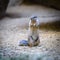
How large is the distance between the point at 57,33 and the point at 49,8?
1441mm

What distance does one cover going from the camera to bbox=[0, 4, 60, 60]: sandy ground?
5.99ft

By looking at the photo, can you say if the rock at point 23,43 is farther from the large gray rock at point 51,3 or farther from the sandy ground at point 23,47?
the large gray rock at point 51,3

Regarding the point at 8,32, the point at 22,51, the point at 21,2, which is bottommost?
the point at 22,51

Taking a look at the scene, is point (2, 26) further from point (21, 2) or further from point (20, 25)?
point (21, 2)

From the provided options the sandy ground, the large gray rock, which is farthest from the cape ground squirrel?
the large gray rock

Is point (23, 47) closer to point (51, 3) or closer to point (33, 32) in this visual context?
point (33, 32)

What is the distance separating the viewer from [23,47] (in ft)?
6.98

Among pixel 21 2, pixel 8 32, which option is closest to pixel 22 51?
pixel 8 32

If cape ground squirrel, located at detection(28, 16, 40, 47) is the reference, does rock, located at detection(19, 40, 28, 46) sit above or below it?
below

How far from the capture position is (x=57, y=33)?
2.54 metres

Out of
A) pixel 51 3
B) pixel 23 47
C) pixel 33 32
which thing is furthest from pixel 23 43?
pixel 51 3

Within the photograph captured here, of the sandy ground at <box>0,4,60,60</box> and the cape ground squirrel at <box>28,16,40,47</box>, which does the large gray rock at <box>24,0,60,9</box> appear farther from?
the cape ground squirrel at <box>28,16,40,47</box>

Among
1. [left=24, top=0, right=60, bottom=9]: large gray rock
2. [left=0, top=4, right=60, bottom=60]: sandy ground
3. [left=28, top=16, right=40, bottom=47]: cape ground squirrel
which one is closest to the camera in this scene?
[left=0, top=4, right=60, bottom=60]: sandy ground

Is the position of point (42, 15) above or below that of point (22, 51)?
above
